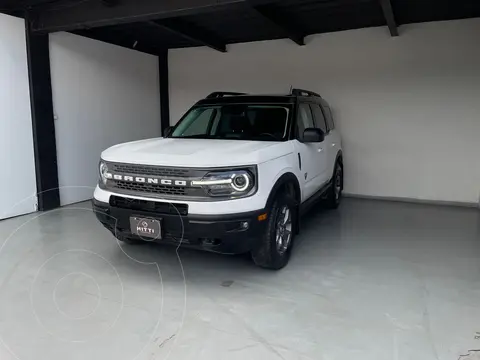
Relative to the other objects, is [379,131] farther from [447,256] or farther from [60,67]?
[60,67]

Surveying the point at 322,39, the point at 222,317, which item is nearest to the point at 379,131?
the point at 322,39

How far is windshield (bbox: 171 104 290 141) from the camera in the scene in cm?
381

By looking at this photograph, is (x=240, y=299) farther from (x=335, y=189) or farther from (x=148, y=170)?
(x=335, y=189)

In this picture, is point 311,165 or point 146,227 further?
point 311,165

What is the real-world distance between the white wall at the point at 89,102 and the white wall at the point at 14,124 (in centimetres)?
49

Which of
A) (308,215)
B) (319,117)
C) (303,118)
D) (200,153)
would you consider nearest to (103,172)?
(200,153)

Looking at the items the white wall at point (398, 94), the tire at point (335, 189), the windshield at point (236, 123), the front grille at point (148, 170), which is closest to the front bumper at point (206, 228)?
the front grille at point (148, 170)

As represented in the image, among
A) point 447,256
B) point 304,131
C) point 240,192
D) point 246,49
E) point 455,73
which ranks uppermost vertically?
point 246,49

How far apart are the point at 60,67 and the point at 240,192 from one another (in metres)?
4.35

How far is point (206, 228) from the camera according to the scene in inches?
113

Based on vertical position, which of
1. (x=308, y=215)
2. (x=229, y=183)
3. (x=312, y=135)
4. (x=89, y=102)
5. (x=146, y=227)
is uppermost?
(x=89, y=102)

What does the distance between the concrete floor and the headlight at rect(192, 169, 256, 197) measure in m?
0.83

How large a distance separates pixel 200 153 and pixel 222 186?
1.19ft

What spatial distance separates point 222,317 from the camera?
8.71 feet
